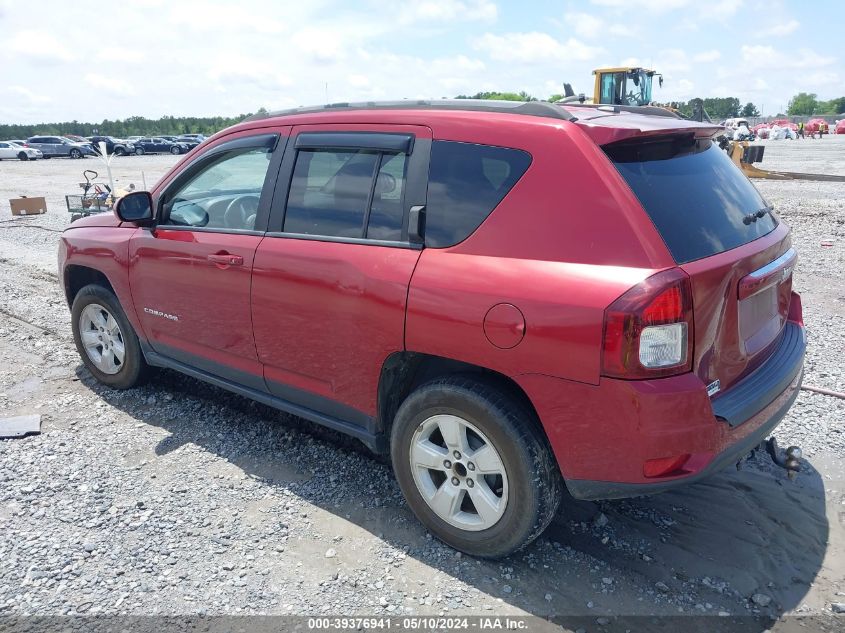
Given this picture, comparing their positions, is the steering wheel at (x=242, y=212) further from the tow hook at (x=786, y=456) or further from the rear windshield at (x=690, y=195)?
the tow hook at (x=786, y=456)

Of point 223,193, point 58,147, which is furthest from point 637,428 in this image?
point 58,147

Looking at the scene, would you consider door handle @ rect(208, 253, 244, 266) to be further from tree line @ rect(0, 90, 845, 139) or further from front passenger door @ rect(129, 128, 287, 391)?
tree line @ rect(0, 90, 845, 139)

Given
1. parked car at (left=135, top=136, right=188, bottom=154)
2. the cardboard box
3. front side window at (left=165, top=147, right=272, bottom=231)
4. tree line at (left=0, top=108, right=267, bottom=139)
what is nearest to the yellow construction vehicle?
the cardboard box

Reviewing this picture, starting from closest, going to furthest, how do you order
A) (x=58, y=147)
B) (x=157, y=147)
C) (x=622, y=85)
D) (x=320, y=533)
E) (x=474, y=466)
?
(x=474, y=466), (x=320, y=533), (x=622, y=85), (x=58, y=147), (x=157, y=147)

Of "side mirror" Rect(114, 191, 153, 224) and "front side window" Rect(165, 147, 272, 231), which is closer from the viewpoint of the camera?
"front side window" Rect(165, 147, 272, 231)

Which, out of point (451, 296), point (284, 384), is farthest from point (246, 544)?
point (451, 296)

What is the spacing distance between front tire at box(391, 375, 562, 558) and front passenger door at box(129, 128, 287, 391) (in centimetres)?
120

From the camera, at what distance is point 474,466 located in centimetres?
289

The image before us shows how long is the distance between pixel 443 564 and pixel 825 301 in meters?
5.69

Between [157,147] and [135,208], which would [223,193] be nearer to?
[135,208]

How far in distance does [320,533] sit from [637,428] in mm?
1679

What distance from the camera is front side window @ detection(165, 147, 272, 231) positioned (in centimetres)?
380

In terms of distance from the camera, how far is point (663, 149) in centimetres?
283

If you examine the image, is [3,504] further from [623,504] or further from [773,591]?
[773,591]
